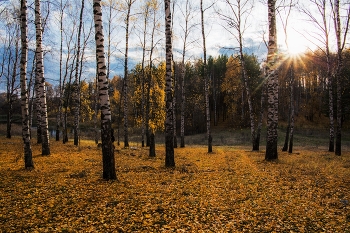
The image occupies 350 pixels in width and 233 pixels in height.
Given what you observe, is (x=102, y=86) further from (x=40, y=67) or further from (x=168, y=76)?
(x=40, y=67)

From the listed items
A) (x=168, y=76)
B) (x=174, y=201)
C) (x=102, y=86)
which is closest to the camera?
(x=174, y=201)

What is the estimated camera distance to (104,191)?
726cm

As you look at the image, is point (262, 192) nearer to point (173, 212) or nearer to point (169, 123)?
point (173, 212)

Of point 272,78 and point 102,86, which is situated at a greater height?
point 272,78

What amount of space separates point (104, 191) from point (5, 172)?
4.96 m

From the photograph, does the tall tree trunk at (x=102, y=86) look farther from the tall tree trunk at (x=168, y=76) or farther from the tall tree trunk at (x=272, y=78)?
the tall tree trunk at (x=272, y=78)

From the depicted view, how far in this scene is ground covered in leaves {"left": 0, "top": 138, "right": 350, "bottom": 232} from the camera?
4.96 meters

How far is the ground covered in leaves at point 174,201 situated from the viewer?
195 inches

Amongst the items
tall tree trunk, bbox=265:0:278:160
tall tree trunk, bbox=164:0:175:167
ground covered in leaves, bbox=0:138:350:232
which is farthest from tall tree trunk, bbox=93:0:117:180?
tall tree trunk, bbox=265:0:278:160

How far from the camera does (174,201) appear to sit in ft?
21.2

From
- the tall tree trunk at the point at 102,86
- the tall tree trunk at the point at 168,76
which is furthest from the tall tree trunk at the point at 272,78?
the tall tree trunk at the point at 102,86

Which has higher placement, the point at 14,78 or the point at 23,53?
the point at 14,78

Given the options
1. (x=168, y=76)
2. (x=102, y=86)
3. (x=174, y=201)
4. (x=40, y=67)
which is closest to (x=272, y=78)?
(x=168, y=76)

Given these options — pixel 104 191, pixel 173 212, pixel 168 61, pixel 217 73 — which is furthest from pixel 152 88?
pixel 217 73
